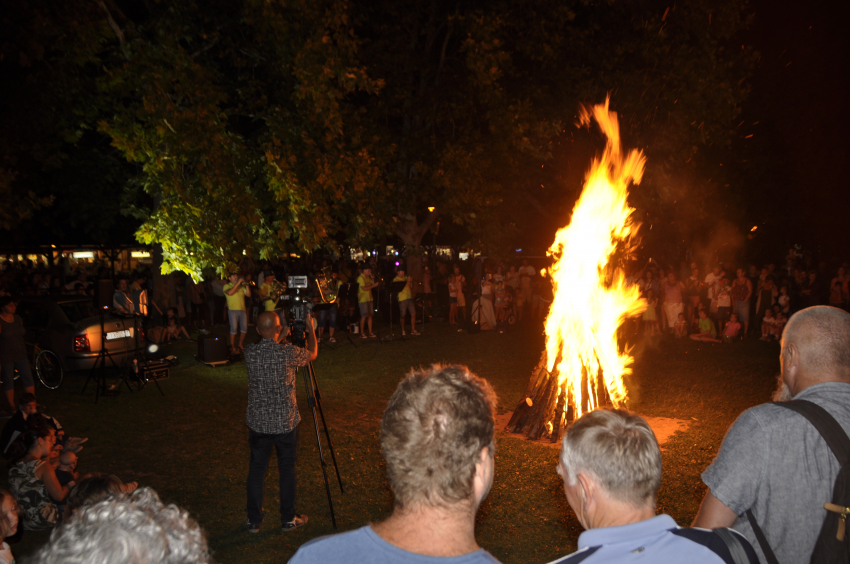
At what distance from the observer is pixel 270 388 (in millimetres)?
5281

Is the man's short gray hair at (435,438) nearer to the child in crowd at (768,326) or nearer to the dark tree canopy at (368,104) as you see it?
the dark tree canopy at (368,104)

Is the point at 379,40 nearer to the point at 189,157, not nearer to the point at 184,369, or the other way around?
the point at 189,157

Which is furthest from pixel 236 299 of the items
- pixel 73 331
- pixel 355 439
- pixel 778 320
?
pixel 778 320

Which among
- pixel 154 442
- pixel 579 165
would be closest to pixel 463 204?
pixel 579 165

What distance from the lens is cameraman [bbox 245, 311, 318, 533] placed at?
208 inches

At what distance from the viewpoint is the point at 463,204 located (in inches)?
800

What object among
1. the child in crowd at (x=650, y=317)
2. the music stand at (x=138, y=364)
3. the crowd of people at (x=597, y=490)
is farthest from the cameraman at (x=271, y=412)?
the child in crowd at (x=650, y=317)

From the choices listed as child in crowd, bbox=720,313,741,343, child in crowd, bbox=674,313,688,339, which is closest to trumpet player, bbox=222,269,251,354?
child in crowd, bbox=674,313,688,339

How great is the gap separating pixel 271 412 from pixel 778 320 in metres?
14.7

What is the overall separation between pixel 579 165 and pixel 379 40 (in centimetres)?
939

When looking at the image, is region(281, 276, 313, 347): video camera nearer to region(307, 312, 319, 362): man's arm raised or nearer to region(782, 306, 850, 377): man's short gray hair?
region(307, 312, 319, 362): man's arm raised

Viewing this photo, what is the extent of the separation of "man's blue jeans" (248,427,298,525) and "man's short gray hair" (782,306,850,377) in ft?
13.8

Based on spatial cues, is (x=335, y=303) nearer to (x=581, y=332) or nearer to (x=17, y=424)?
(x=581, y=332)

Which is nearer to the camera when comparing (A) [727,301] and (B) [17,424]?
(B) [17,424]
